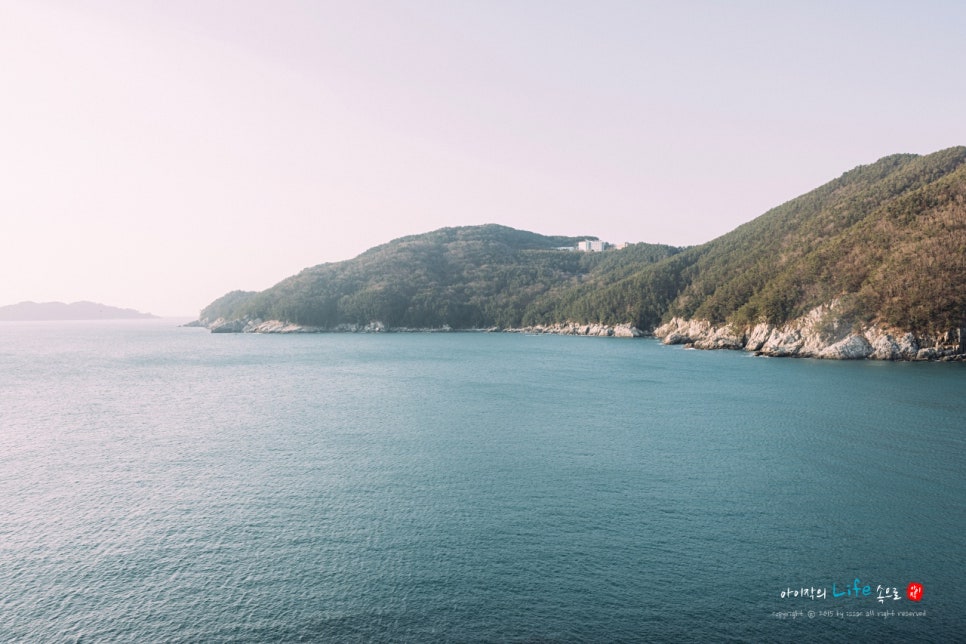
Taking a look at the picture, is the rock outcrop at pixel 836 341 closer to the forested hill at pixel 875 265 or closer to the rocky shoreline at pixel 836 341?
the rocky shoreline at pixel 836 341

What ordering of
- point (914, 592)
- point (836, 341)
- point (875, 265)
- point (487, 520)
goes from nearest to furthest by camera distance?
point (914, 592) < point (487, 520) < point (836, 341) < point (875, 265)

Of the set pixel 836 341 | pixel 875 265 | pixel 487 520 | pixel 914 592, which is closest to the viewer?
pixel 914 592

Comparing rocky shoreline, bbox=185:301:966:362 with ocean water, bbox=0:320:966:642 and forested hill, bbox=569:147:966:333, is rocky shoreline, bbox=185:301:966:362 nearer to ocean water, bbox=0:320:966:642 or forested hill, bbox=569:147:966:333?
forested hill, bbox=569:147:966:333

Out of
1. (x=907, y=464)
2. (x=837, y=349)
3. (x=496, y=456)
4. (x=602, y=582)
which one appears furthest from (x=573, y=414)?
(x=837, y=349)

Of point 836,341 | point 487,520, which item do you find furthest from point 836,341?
point 487,520

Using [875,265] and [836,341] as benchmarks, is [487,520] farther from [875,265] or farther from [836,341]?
[875,265]

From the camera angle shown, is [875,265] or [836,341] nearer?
[836,341]
